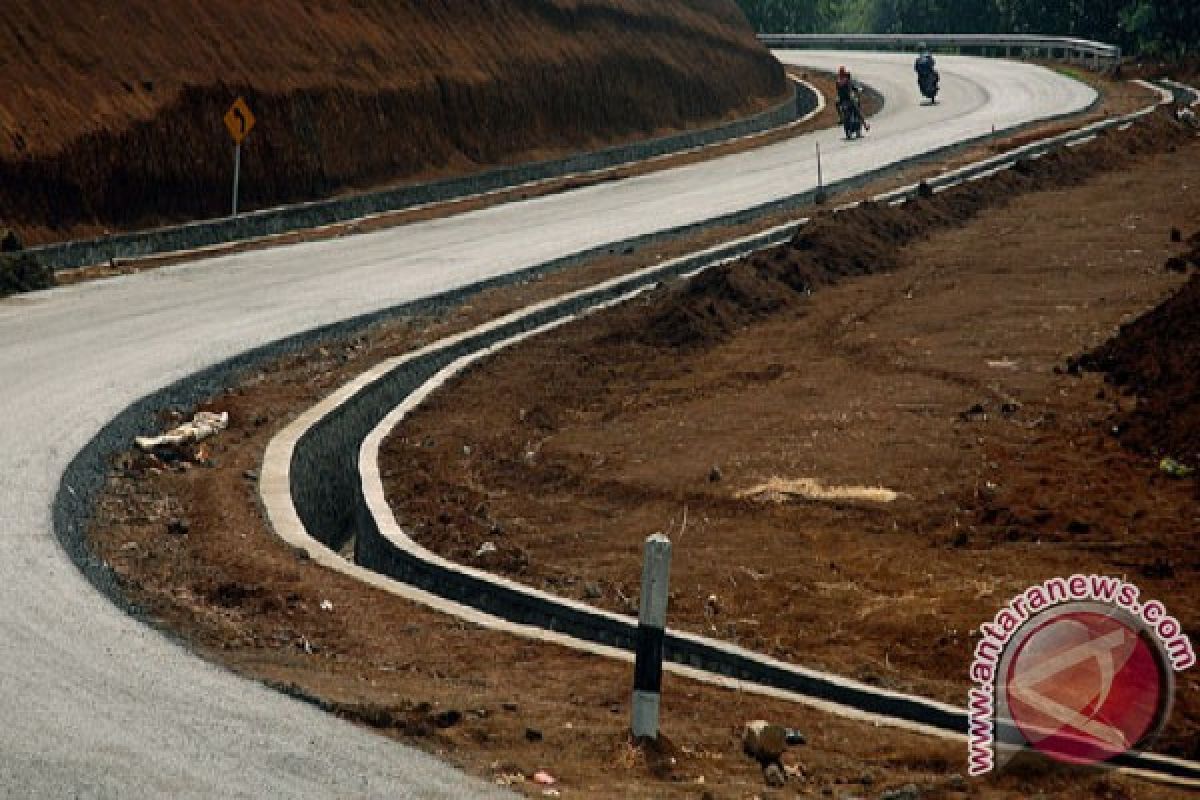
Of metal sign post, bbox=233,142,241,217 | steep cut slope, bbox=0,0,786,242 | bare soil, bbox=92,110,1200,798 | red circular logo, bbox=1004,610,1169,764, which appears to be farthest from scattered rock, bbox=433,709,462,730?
metal sign post, bbox=233,142,241,217

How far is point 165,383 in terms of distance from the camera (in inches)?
739

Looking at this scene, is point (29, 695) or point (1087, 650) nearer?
point (29, 695)

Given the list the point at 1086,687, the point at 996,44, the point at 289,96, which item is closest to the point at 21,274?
the point at 289,96

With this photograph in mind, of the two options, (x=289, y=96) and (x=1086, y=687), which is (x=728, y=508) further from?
(x=289, y=96)

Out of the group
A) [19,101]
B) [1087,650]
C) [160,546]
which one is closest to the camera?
[1087,650]

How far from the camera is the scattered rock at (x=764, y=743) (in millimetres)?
9062

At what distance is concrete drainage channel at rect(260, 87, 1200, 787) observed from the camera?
10508mm

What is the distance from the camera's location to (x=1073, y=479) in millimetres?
16031

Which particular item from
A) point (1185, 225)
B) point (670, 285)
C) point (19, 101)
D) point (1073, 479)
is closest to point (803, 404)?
point (1073, 479)

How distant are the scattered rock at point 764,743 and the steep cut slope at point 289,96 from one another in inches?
864

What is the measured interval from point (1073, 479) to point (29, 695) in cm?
948

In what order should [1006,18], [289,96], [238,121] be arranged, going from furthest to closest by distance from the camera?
[1006,18] < [289,96] < [238,121]

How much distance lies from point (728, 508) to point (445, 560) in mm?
3119

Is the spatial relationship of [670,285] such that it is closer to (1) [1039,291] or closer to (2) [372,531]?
(1) [1039,291]
